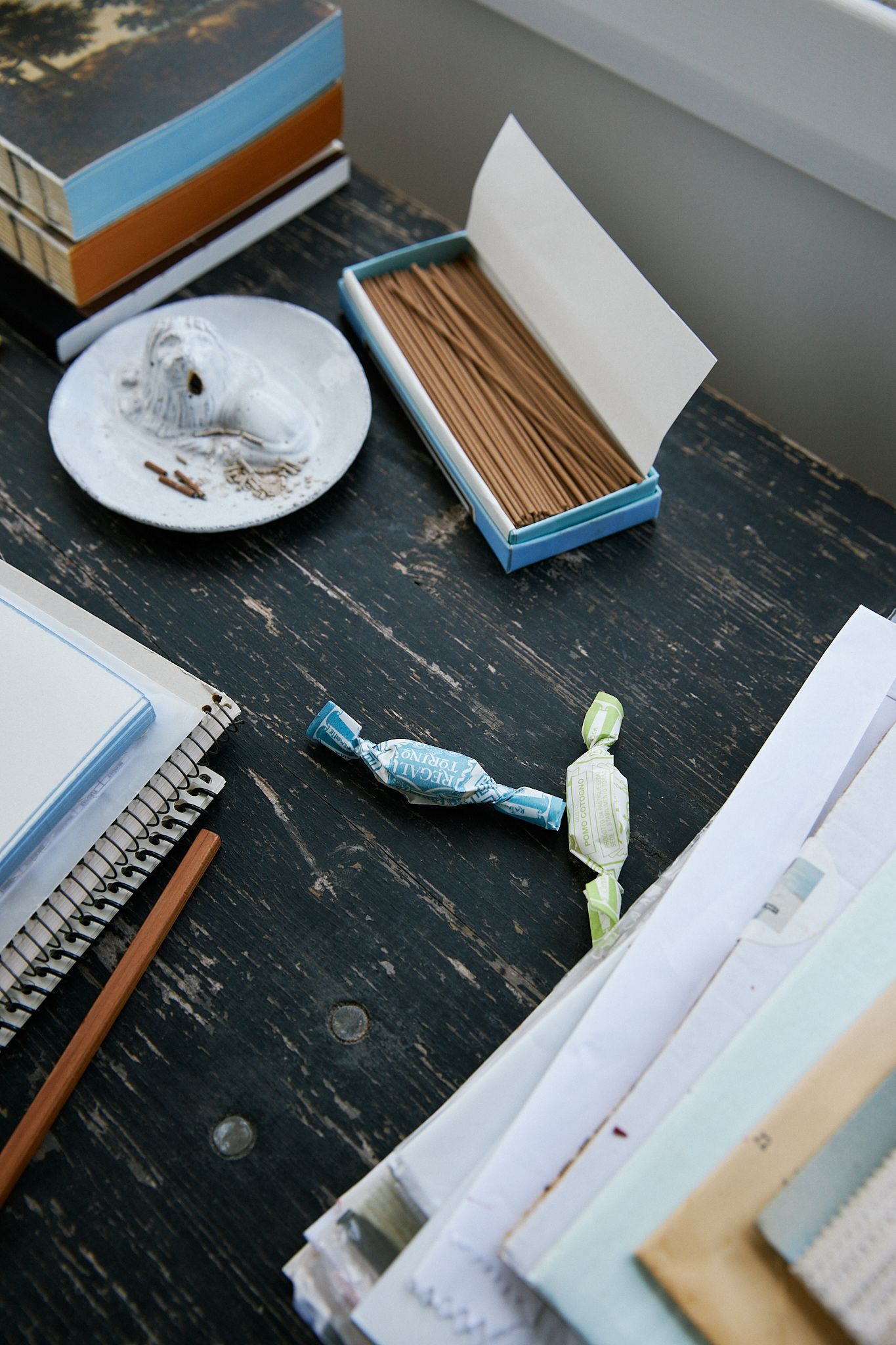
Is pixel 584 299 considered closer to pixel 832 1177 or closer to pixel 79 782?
pixel 79 782

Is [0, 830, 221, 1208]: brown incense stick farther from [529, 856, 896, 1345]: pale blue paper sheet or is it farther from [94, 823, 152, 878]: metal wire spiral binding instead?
[529, 856, 896, 1345]: pale blue paper sheet

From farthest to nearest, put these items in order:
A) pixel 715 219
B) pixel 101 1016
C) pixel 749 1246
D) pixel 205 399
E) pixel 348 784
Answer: pixel 715 219 < pixel 205 399 < pixel 348 784 < pixel 101 1016 < pixel 749 1246

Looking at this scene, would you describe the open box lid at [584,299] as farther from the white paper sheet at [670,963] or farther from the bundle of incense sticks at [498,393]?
the white paper sheet at [670,963]

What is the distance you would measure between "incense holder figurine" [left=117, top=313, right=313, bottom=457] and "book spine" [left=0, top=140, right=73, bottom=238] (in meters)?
0.12

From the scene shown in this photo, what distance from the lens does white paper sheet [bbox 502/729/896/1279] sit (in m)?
0.45

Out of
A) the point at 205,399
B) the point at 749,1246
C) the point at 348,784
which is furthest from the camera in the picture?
the point at 205,399

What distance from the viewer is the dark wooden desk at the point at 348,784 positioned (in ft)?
1.76

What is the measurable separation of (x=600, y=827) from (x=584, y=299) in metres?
0.41

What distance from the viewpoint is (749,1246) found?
428 millimetres

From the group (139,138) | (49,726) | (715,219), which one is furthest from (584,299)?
(49,726)

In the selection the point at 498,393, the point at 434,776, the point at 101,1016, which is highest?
the point at 498,393

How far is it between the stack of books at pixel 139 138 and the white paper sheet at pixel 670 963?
64cm

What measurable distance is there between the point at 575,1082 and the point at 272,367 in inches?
23.8

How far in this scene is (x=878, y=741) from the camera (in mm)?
609
